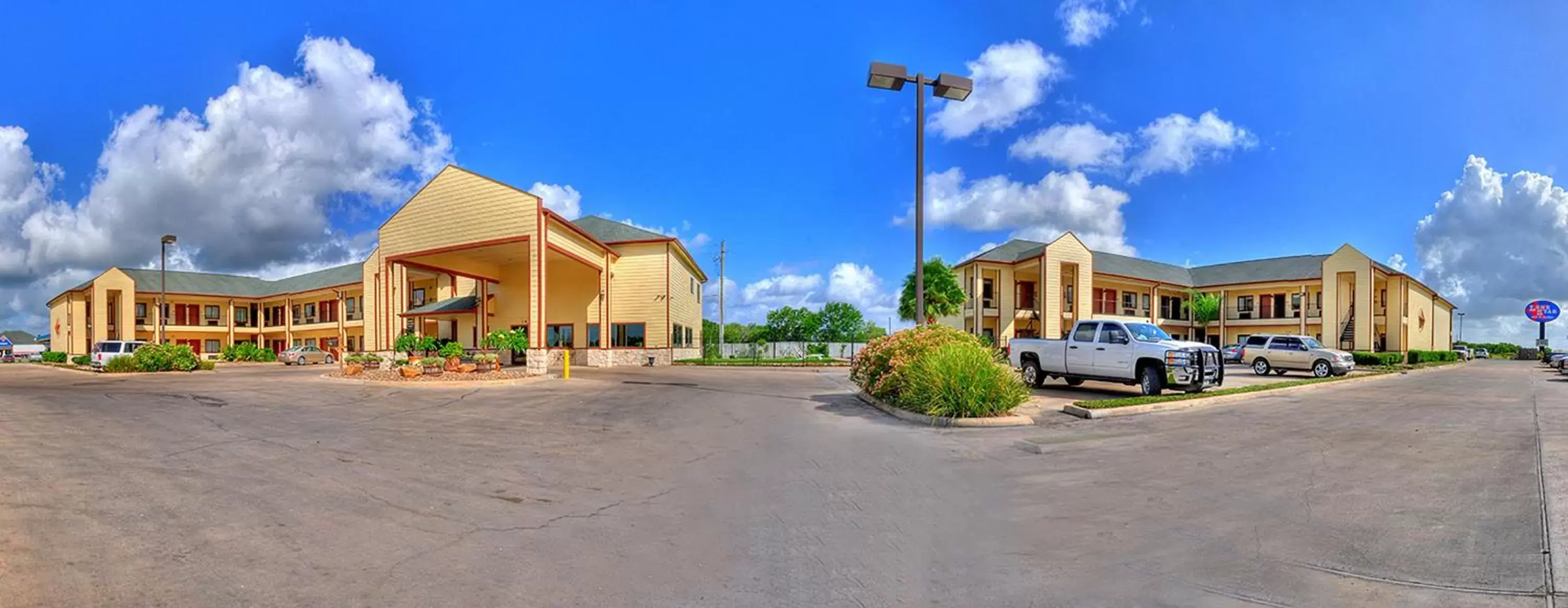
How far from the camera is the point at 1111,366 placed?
16922 millimetres

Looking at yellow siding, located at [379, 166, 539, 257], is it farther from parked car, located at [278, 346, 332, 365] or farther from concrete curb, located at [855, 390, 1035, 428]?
concrete curb, located at [855, 390, 1035, 428]

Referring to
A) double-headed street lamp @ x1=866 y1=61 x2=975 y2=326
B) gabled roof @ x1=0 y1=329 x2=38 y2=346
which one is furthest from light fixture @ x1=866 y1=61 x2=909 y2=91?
gabled roof @ x1=0 y1=329 x2=38 y2=346

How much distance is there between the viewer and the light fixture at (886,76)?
13.2 m

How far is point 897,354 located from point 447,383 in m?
14.8

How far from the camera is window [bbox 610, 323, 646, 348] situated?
1481 inches

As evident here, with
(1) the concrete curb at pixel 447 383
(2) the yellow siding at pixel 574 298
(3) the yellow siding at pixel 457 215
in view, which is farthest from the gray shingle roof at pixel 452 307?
(1) the concrete curb at pixel 447 383

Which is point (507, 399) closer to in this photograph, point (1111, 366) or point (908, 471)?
point (908, 471)

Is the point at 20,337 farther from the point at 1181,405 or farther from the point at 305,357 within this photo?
the point at 1181,405

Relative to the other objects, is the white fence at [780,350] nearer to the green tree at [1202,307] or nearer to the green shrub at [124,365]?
the green tree at [1202,307]

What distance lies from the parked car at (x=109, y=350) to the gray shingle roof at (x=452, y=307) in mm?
12131

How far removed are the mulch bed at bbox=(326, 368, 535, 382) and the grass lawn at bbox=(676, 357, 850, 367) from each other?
13.8 metres

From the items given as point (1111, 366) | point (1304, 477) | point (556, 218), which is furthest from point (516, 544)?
point (556, 218)

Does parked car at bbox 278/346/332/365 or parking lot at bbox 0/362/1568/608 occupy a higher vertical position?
parking lot at bbox 0/362/1568/608

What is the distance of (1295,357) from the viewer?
27.3 m
